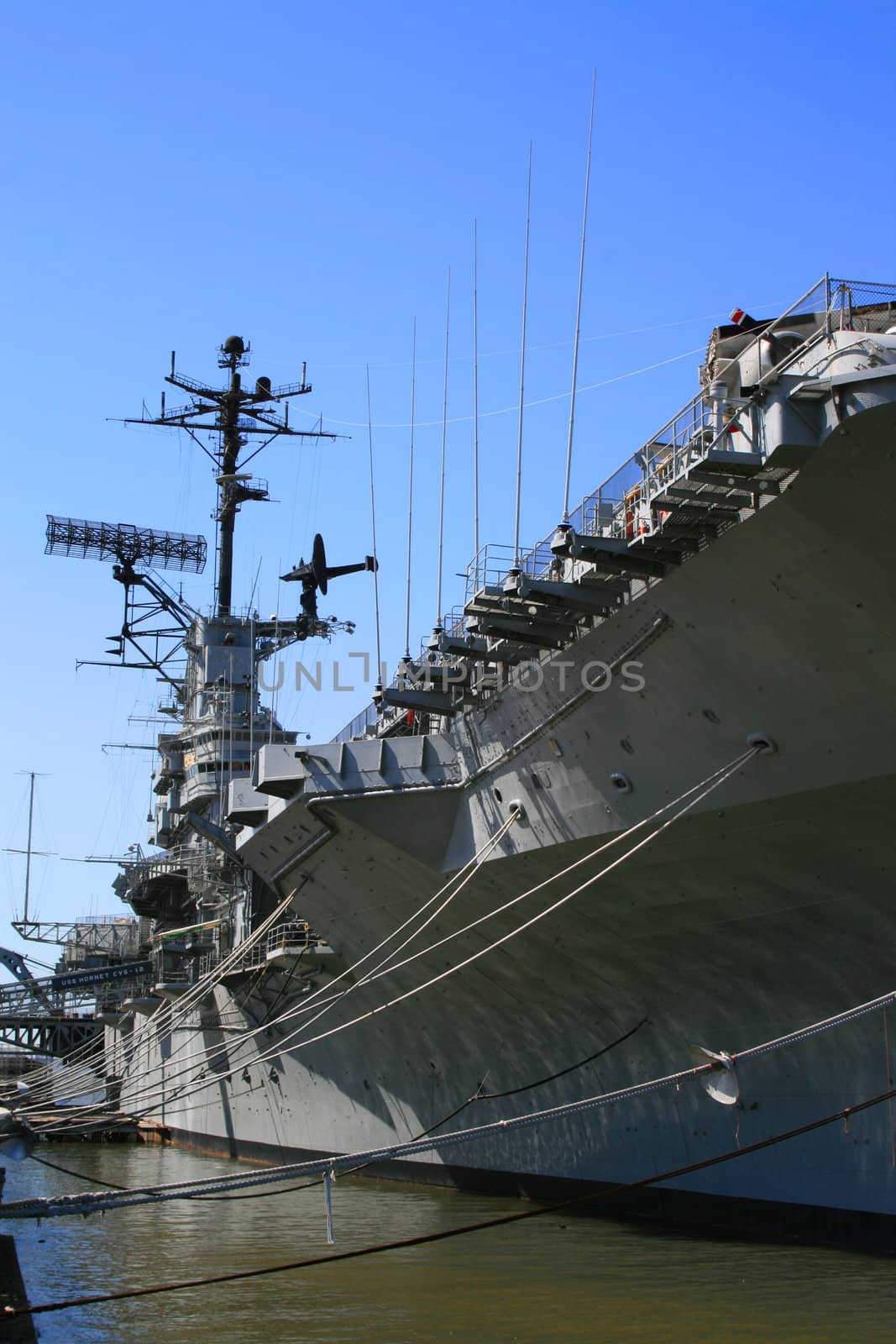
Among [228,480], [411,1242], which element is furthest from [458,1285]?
[228,480]

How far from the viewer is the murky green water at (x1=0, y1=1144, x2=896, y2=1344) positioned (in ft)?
29.7

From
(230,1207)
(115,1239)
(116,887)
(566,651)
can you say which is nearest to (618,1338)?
(566,651)

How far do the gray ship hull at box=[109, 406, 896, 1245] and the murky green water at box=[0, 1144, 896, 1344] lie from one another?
0.82 m

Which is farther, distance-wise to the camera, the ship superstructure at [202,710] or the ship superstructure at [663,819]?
the ship superstructure at [202,710]

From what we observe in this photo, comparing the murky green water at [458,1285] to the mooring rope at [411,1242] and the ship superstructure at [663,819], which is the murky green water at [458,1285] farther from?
the ship superstructure at [663,819]

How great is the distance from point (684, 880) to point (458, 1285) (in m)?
3.70

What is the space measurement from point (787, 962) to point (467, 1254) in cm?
395

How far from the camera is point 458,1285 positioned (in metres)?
10.6

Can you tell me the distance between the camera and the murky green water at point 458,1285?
906 cm

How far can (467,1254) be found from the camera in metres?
12.0

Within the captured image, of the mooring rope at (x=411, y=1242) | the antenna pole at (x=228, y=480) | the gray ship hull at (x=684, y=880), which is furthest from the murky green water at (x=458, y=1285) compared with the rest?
the antenna pole at (x=228, y=480)

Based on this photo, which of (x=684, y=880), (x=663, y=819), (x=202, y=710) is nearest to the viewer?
(x=663, y=819)

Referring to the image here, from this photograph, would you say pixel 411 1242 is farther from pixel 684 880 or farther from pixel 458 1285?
pixel 684 880

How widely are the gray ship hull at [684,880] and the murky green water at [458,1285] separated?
2.70 ft
